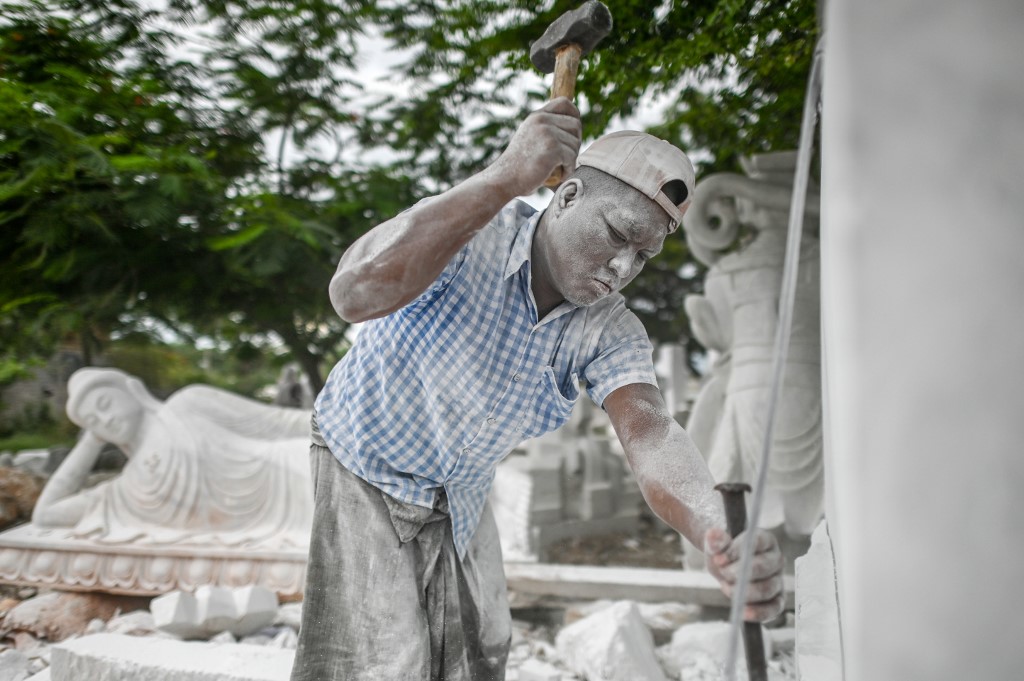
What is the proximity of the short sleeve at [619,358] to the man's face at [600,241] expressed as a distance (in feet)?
0.48

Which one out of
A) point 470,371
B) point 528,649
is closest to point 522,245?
point 470,371

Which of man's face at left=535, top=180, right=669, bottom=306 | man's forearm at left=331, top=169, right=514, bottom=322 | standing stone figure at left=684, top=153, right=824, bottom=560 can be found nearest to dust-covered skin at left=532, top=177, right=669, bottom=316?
man's face at left=535, top=180, right=669, bottom=306

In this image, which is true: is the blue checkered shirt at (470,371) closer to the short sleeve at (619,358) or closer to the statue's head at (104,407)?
the short sleeve at (619,358)

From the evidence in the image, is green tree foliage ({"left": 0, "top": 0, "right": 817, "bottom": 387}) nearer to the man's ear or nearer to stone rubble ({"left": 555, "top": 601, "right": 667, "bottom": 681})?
the man's ear

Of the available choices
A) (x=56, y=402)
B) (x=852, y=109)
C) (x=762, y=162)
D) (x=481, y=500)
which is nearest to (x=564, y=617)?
(x=481, y=500)

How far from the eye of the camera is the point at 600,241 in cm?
143

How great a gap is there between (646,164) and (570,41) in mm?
384

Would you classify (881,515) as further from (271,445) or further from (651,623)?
(271,445)

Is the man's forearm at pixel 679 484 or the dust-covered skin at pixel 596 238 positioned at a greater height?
the dust-covered skin at pixel 596 238

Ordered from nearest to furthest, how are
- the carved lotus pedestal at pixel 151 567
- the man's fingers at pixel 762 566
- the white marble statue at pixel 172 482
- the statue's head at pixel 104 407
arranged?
the man's fingers at pixel 762 566
the carved lotus pedestal at pixel 151 567
the white marble statue at pixel 172 482
the statue's head at pixel 104 407

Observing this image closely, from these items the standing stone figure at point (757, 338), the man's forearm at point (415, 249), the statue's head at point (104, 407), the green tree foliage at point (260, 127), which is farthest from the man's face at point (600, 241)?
the statue's head at point (104, 407)

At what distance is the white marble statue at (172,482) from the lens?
156 inches

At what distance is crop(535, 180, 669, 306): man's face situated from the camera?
4.64 ft

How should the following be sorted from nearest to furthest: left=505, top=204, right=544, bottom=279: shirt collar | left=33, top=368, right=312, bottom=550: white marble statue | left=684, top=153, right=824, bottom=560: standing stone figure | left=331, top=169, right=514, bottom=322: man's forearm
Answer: left=331, top=169, right=514, bottom=322: man's forearm, left=505, top=204, right=544, bottom=279: shirt collar, left=684, top=153, right=824, bottom=560: standing stone figure, left=33, top=368, right=312, bottom=550: white marble statue
